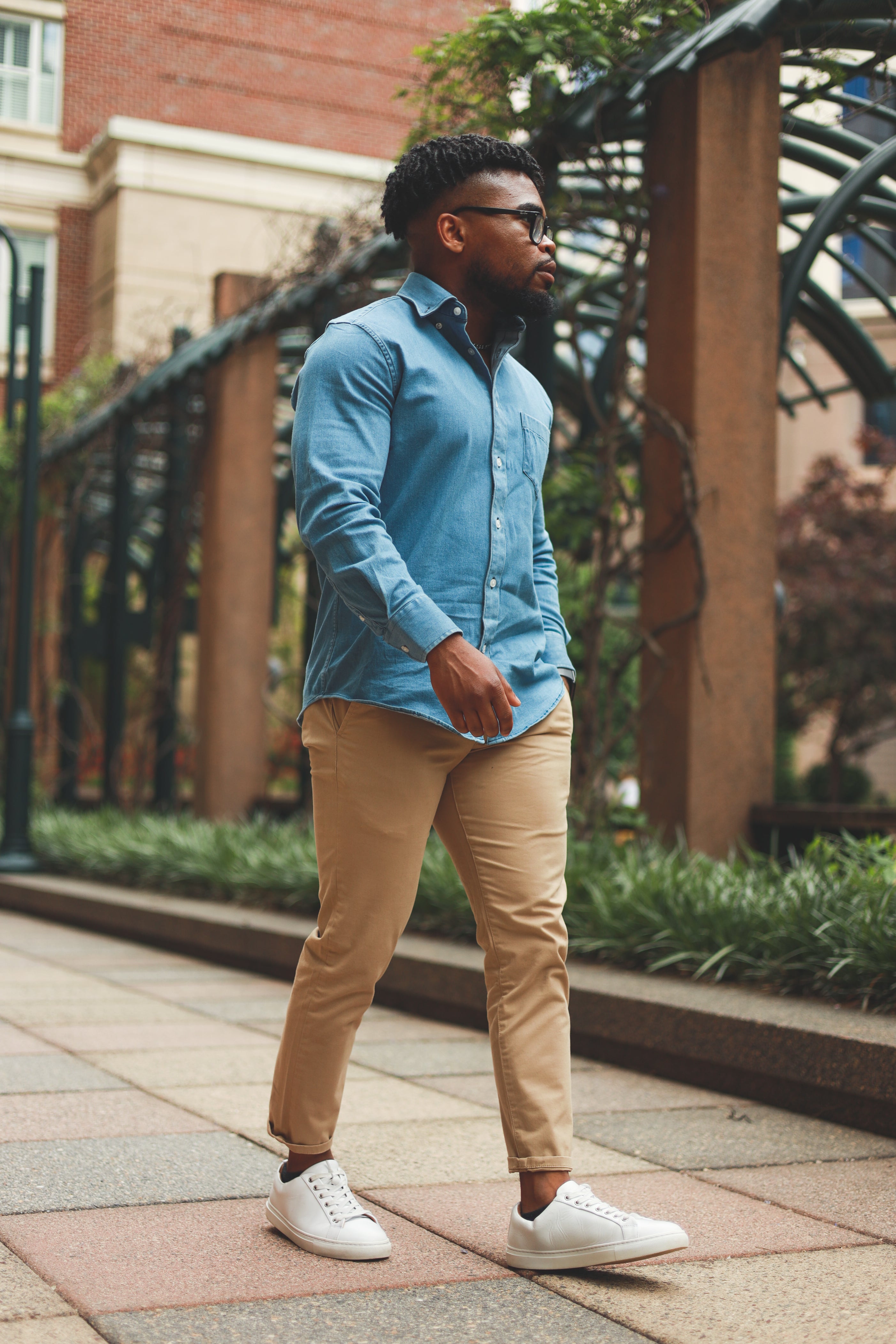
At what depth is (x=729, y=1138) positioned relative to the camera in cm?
385

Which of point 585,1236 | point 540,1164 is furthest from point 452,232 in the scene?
point 585,1236

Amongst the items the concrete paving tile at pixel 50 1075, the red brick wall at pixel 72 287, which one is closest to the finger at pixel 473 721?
the concrete paving tile at pixel 50 1075

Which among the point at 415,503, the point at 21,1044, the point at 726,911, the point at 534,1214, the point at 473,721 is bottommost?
the point at 21,1044

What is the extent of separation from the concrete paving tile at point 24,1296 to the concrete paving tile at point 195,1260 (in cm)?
2

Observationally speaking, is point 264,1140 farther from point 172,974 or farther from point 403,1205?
point 172,974

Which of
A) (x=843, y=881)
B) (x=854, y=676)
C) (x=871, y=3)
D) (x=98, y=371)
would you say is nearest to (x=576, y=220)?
(x=871, y=3)

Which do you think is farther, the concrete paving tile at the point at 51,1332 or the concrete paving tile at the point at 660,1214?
the concrete paving tile at the point at 660,1214

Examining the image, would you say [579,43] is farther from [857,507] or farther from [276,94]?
[276,94]

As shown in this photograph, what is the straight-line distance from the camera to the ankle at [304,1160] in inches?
112

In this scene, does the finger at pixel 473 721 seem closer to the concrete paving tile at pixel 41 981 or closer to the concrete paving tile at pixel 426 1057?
the concrete paving tile at pixel 426 1057

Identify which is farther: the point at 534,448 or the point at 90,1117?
the point at 90,1117

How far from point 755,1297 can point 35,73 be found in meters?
23.0

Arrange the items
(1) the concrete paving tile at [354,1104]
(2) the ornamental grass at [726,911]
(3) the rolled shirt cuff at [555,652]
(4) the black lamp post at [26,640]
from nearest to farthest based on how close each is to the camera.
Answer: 1. (3) the rolled shirt cuff at [555,652]
2. (1) the concrete paving tile at [354,1104]
3. (2) the ornamental grass at [726,911]
4. (4) the black lamp post at [26,640]

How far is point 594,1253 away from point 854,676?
19.1m
